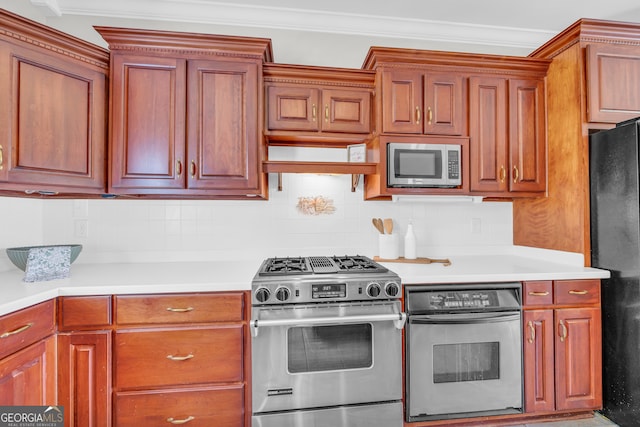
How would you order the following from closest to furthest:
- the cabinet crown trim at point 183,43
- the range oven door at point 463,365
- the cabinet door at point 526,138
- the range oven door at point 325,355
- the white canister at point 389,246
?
the range oven door at point 325,355
the range oven door at point 463,365
the cabinet crown trim at point 183,43
the cabinet door at point 526,138
the white canister at point 389,246

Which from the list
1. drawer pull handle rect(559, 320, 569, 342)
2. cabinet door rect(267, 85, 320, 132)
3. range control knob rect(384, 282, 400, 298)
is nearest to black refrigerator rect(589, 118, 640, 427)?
drawer pull handle rect(559, 320, 569, 342)

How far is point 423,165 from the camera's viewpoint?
6.84 ft

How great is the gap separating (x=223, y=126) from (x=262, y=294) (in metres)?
1.05

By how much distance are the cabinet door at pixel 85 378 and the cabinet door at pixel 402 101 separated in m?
1.99

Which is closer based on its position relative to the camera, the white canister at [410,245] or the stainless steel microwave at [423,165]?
the stainless steel microwave at [423,165]

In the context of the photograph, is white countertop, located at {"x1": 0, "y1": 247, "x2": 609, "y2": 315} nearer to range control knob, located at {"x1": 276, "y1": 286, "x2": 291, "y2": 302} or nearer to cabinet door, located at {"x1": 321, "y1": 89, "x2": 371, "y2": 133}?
range control knob, located at {"x1": 276, "y1": 286, "x2": 291, "y2": 302}

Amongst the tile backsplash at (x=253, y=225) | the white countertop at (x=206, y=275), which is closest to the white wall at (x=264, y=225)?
the tile backsplash at (x=253, y=225)

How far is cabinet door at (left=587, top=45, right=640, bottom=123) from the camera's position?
1.95m

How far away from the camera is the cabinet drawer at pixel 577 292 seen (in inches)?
72.1

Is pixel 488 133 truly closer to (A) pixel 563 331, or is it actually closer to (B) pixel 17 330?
(A) pixel 563 331

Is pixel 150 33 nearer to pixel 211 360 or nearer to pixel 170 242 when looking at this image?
pixel 170 242

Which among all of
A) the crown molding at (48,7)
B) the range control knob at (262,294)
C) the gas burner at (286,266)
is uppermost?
the crown molding at (48,7)
